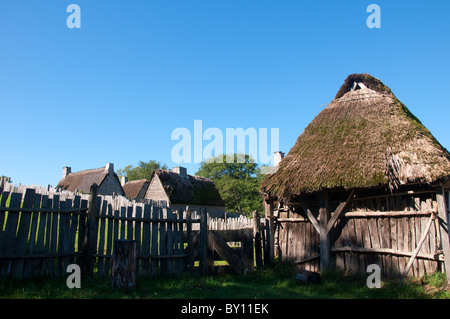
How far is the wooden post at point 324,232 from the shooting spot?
9492 mm

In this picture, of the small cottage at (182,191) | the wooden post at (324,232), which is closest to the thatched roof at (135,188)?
the small cottage at (182,191)

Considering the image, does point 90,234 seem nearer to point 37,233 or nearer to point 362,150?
point 37,233

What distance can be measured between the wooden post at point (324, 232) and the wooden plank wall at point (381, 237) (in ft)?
0.74

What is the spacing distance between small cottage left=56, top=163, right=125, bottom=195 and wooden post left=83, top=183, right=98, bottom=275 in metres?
28.2

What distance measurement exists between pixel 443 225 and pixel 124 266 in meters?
7.34

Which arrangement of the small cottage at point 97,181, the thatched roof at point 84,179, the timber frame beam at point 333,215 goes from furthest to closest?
1. the thatched roof at point 84,179
2. the small cottage at point 97,181
3. the timber frame beam at point 333,215

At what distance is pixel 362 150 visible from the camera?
31.3 feet

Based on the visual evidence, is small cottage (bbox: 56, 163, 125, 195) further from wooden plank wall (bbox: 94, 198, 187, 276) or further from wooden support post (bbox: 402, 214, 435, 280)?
wooden support post (bbox: 402, 214, 435, 280)

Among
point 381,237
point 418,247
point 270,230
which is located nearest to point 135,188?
point 270,230

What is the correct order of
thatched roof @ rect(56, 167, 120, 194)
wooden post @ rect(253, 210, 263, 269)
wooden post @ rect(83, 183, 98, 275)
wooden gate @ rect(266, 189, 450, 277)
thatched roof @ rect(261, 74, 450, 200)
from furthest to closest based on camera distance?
thatched roof @ rect(56, 167, 120, 194) → wooden post @ rect(253, 210, 263, 269) → thatched roof @ rect(261, 74, 450, 200) → wooden gate @ rect(266, 189, 450, 277) → wooden post @ rect(83, 183, 98, 275)

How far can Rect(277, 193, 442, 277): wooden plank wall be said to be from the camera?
8297mm

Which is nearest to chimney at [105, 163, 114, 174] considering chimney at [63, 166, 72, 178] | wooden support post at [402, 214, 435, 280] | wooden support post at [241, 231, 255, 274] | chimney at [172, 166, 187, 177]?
chimney at [172, 166, 187, 177]

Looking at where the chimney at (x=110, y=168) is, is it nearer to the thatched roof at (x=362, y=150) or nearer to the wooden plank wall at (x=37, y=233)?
the thatched roof at (x=362, y=150)

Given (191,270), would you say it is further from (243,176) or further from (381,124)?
(243,176)
